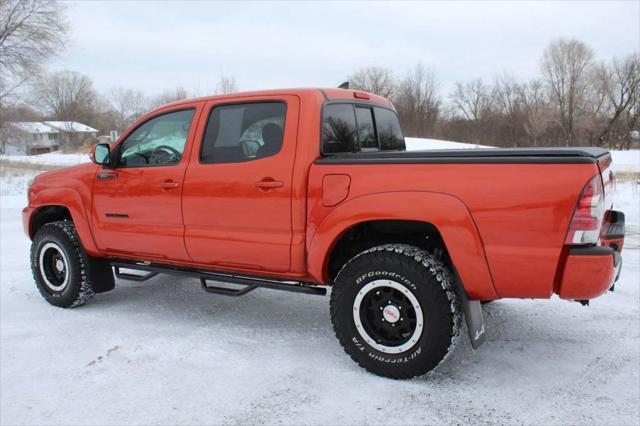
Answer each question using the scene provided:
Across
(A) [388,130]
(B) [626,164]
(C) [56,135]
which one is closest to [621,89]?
(B) [626,164]

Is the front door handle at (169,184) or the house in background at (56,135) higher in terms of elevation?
the house in background at (56,135)

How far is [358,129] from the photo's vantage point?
4.09 m

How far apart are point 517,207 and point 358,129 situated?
5.31 feet

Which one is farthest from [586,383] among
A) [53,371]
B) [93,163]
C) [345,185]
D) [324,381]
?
[93,163]

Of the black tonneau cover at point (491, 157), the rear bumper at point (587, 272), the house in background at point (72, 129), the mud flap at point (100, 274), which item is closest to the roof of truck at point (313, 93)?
the black tonneau cover at point (491, 157)

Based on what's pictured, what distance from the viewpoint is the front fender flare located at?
2.95 meters

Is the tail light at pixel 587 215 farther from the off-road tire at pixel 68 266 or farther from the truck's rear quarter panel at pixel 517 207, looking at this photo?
the off-road tire at pixel 68 266

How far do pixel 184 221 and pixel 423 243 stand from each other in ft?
6.03

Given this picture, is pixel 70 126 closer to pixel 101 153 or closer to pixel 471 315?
pixel 101 153

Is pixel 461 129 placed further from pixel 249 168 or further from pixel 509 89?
pixel 249 168

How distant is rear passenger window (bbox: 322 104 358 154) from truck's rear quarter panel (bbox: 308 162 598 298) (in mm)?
817

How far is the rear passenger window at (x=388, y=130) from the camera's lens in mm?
4461

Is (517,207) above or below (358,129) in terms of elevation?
below

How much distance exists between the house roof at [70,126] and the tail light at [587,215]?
271 ft
